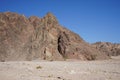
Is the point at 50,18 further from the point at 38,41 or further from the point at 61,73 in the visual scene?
the point at 61,73

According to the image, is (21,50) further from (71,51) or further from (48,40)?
(71,51)

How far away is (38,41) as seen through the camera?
60906mm

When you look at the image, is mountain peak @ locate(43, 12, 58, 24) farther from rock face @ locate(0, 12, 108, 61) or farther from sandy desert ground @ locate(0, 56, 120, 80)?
sandy desert ground @ locate(0, 56, 120, 80)

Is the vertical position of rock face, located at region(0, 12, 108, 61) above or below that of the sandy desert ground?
above

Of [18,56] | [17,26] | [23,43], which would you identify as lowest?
[18,56]

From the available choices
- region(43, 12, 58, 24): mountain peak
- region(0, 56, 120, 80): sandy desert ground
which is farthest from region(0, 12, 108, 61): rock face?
region(0, 56, 120, 80): sandy desert ground

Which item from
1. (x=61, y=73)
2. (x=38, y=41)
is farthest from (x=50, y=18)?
(x=61, y=73)

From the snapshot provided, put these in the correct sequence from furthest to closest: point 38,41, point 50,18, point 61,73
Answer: point 50,18 < point 38,41 < point 61,73

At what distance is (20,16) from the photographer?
63781mm

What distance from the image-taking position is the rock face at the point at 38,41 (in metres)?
58.1

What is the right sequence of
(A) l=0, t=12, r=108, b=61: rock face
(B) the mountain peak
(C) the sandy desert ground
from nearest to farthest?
(C) the sandy desert ground, (A) l=0, t=12, r=108, b=61: rock face, (B) the mountain peak

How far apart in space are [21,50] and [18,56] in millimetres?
2278

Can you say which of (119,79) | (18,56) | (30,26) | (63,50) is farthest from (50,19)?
(119,79)

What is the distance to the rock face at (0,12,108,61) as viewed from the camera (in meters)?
58.1
